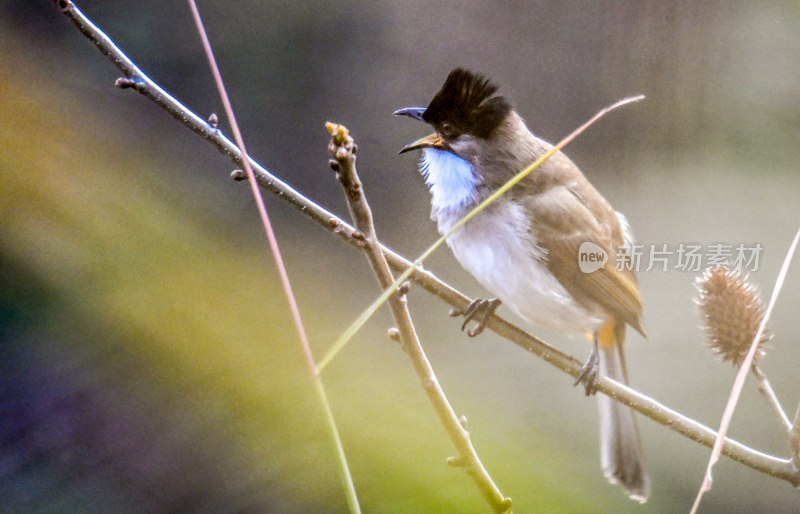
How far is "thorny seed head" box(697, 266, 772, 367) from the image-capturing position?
3.66 feet

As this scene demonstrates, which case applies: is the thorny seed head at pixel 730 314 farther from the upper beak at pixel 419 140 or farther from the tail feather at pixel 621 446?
the upper beak at pixel 419 140

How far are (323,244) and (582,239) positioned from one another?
16.7 inches

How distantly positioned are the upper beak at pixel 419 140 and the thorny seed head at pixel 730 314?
0.44 meters

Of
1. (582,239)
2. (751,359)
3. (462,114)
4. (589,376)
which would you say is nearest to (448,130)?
(462,114)

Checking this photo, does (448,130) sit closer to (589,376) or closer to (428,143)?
(428,143)

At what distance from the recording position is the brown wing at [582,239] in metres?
1.29

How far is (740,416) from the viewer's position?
47.8 inches

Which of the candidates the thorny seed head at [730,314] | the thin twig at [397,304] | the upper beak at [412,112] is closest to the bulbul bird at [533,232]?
the upper beak at [412,112]

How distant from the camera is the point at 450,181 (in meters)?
1.26

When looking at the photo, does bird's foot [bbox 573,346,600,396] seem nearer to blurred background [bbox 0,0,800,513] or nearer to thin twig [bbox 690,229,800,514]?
blurred background [bbox 0,0,800,513]

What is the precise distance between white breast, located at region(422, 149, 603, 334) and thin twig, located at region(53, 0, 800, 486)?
9cm

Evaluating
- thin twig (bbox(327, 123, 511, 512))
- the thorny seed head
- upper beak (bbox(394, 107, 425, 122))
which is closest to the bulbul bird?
upper beak (bbox(394, 107, 425, 122))

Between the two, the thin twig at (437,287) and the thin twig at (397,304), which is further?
the thin twig at (437,287)

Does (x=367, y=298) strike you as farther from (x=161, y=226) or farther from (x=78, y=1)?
(x=78, y=1)
